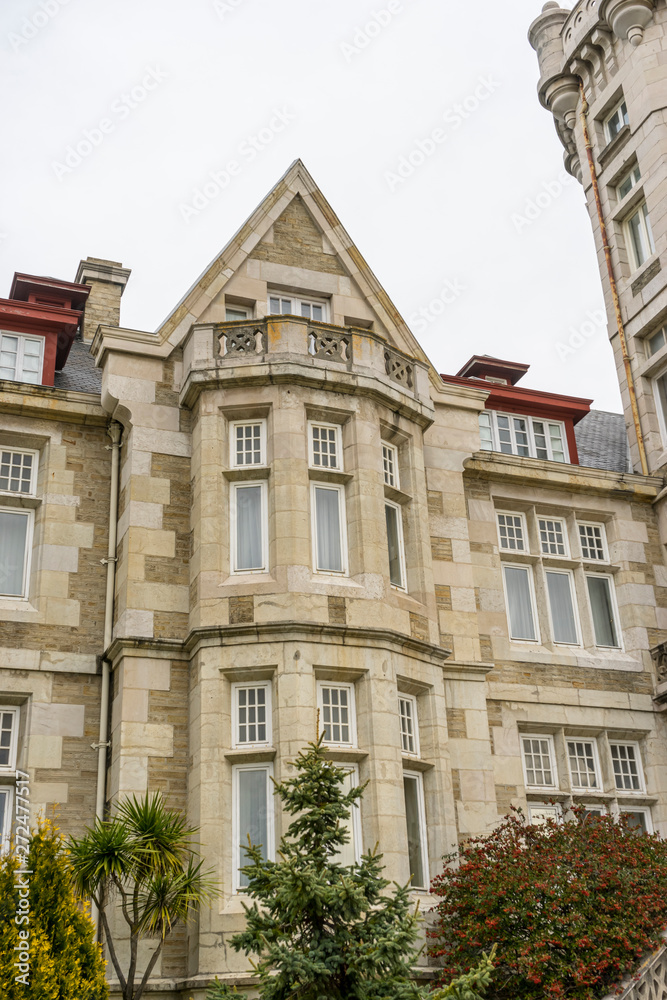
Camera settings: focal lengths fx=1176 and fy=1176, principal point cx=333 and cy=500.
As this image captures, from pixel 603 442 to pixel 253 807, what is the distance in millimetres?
13708

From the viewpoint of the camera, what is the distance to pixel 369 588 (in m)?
16.6

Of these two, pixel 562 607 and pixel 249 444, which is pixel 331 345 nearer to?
pixel 249 444

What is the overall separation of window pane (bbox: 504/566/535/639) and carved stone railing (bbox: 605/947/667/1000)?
727 cm

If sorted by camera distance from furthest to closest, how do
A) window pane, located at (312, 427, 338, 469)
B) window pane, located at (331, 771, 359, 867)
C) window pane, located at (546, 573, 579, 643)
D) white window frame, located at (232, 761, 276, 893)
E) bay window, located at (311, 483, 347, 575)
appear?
window pane, located at (546, 573, 579, 643), window pane, located at (312, 427, 338, 469), bay window, located at (311, 483, 347, 575), window pane, located at (331, 771, 359, 867), white window frame, located at (232, 761, 276, 893)

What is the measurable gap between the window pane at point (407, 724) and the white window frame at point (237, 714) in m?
1.96

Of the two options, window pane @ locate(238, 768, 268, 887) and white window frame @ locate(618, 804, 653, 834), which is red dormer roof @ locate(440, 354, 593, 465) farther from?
window pane @ locate(238, 768, 268, 887)

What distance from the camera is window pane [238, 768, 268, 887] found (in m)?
15.3

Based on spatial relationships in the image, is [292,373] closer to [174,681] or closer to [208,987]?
[174,681]

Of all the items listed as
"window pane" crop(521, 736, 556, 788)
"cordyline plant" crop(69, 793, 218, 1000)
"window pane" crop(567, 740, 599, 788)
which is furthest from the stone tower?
"cordyline plant" crop(69, 793, 218, 1000)

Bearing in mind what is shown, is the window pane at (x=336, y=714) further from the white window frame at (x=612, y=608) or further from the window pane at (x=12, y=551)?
the white window frame at (x=612, y=608)

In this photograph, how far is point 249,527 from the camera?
1727 cm

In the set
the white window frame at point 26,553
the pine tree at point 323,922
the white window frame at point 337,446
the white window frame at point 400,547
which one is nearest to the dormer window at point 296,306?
the white window frame at point 337,446

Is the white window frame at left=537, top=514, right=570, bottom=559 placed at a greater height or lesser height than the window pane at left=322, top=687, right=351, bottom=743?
greater

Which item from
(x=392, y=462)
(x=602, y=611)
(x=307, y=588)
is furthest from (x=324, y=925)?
(x=602, y=611)
